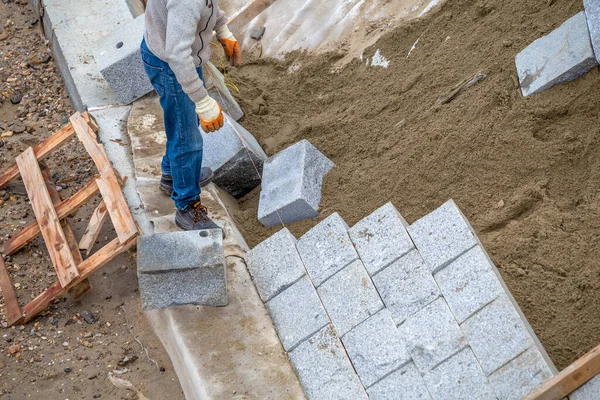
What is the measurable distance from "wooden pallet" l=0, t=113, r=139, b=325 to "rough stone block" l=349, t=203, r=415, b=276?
1.59 m

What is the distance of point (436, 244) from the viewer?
4.12 m

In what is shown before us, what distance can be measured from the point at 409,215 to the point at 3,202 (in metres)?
3.29

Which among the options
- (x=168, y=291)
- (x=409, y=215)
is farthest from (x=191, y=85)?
(x=409, y=215)

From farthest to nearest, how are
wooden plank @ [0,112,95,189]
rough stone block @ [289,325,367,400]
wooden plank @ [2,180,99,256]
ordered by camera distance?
wooden plank @ [0,112,95,189]
wooden plank @ [2,180,99,256]
rough stone block @ [289,325,367,400]

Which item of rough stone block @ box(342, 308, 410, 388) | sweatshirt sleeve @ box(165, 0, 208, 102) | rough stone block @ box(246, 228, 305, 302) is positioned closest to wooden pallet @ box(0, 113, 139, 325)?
rough stone block @ box(246, 228, 305, 302)

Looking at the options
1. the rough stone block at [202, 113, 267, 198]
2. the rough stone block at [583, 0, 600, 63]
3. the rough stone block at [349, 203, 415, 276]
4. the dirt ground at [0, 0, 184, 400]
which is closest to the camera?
the rough stone block at [349, 203, 415, 276]

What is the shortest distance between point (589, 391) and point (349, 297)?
1477 mm

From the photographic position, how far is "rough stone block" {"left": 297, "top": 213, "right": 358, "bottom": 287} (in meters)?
4.50

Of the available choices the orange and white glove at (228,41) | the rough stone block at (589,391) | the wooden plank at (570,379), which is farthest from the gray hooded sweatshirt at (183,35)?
the rough stone block at (589,391)

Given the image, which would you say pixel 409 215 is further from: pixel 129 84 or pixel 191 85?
pixel 129 84

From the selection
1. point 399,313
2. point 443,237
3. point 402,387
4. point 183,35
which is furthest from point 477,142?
point 183,35

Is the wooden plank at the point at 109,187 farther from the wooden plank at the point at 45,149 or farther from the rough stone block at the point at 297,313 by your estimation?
the rough stone block at the point at 297,313

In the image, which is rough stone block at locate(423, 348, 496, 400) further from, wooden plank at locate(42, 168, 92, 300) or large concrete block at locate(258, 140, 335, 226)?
wooden plank at locate(42, 168, 92, 300)

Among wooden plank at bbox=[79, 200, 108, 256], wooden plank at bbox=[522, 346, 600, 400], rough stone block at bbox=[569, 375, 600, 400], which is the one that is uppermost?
wooden plank at bbox=[79, 200, 108, 256]
